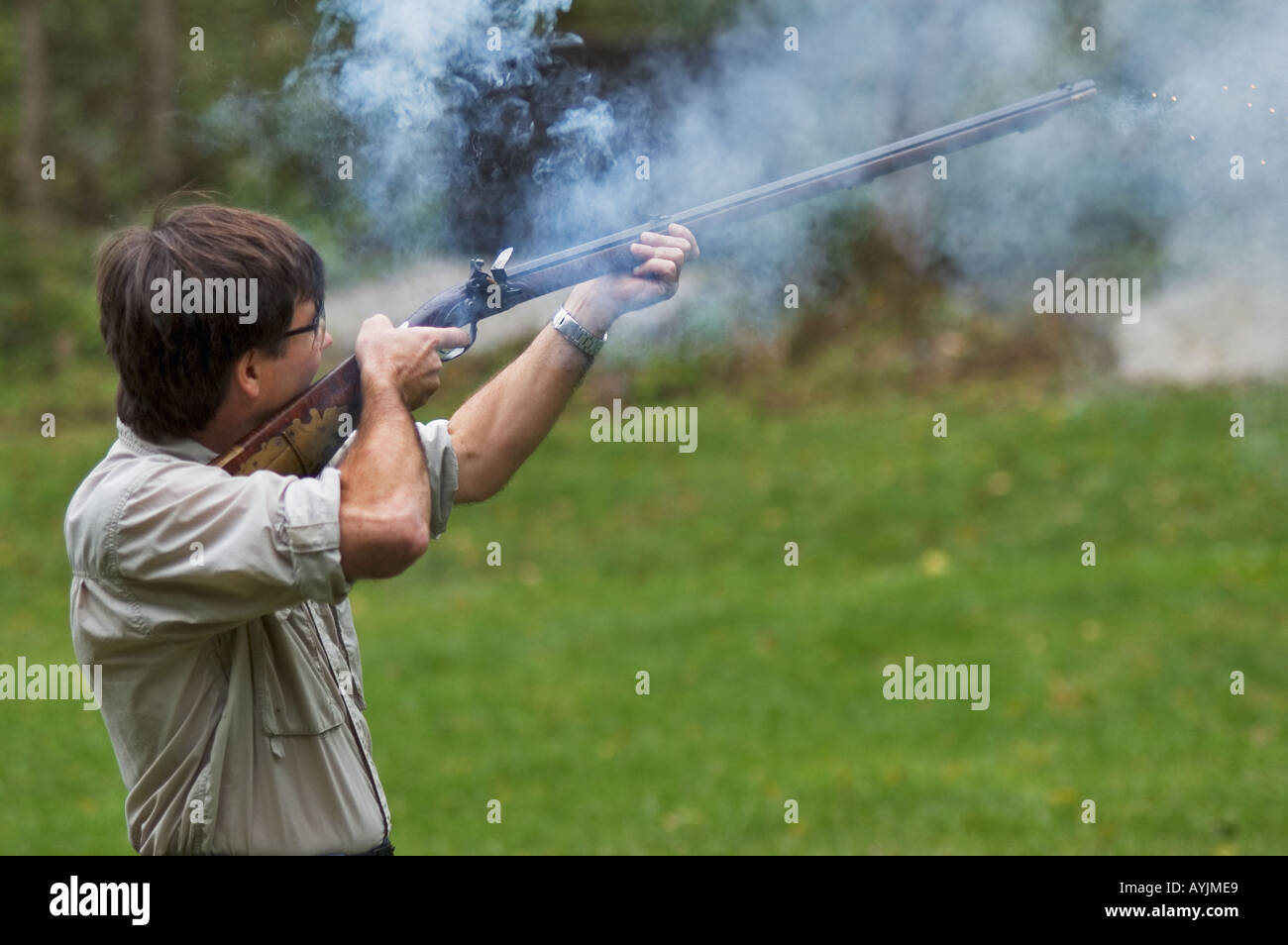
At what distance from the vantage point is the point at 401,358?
3.16 metres

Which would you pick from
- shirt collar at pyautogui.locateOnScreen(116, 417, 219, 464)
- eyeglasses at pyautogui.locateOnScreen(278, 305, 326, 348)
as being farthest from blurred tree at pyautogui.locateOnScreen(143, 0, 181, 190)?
shirt collar at pyautogui.locateOnScreen(116, 417, 219, 464)

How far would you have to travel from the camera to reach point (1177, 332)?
11.9 metres

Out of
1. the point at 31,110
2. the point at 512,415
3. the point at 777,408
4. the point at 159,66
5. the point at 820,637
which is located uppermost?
the point at 31,110

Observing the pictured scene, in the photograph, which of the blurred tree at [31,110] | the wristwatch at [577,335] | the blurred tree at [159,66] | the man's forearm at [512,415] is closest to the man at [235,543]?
the man's forearm at [512,415]

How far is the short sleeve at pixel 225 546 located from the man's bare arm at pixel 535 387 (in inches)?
31.9

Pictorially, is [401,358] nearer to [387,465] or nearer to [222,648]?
[387,465]

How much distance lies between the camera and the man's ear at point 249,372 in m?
3.04

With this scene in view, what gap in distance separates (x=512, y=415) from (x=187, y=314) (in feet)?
3.15

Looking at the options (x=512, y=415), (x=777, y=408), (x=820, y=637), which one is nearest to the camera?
(x=512, y=415)

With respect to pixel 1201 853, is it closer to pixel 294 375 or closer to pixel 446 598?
pixel 294 375

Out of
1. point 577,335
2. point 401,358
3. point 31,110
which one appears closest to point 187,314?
point 401,358

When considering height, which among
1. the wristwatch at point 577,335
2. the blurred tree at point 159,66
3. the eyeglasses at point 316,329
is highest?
the blurred tree at point 159,66

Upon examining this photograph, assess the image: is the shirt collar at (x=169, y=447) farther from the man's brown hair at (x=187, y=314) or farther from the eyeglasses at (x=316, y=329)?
the eyeglasses at (x=316, y=329)

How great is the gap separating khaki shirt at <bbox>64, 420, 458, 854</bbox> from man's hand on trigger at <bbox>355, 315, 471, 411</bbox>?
0.12 m
